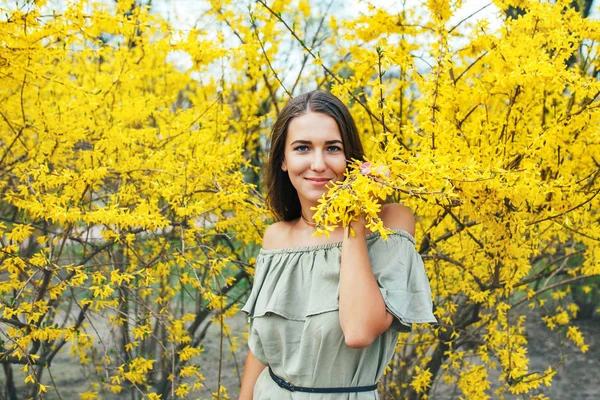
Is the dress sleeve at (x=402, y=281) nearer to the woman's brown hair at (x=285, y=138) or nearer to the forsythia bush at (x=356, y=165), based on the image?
the forsythia bush at (x=356, y=165)

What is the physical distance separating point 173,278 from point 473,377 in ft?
6.81

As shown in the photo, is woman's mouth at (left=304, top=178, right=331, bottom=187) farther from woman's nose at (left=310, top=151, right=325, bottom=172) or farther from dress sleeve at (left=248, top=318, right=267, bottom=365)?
dress sleeve at (left=248, top=318, right=267, bottom=365)

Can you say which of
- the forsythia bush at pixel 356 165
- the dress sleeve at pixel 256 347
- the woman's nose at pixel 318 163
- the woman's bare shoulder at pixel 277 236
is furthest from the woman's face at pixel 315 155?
the dress sleeve at pixel 256 347

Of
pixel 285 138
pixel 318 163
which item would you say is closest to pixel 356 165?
pixel 318 163

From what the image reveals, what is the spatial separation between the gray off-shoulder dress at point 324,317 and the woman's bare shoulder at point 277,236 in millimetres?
109

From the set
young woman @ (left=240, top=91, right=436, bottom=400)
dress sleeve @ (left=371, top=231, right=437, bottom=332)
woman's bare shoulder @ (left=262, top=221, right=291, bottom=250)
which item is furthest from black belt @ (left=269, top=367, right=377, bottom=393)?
woman's bare shoulder @ (left=262, top=221, right=291, bottom=250)

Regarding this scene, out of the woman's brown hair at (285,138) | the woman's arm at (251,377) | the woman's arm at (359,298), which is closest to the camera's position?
the woman's arm at (359,298)

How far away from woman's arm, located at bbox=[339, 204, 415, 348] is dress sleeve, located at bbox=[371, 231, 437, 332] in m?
0.03

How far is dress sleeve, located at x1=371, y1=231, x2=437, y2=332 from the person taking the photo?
4.79 ft

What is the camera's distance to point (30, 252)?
3670 millimetres

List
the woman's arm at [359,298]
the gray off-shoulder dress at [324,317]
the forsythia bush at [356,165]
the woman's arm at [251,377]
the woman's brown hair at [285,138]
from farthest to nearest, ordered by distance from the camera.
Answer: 1. the forsythia bush at [356,165]
2. the woman's arm at [251,377]
3. the woman's brown hair at [285,138]
4. the gray off-shoulder dress at [324,317]
5. the woman's arm at [359,298]

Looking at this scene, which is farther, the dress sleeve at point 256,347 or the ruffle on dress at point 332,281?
the dress sleeve at point 256,347

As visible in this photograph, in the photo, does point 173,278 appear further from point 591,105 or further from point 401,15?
point 591,105

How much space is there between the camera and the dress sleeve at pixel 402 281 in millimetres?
1459
